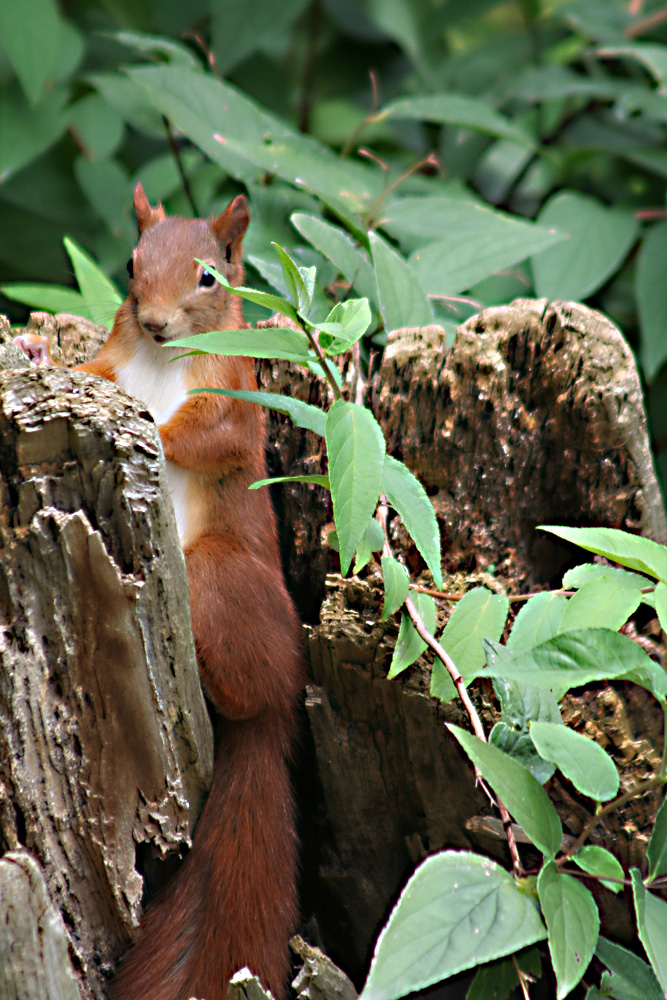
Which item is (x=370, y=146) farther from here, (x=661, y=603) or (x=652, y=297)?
(x=661, y=603)

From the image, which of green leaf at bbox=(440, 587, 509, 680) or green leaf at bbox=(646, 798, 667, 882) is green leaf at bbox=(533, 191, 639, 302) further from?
green leaf at bbox=(646, 798, 667, 882)

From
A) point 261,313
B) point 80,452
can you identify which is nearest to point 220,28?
point 261,313

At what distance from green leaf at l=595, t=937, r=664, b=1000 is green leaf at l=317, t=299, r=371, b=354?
16.7 inches

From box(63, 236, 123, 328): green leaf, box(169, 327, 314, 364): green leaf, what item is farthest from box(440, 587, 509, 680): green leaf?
box(63, 236, 123, 328): green leaf

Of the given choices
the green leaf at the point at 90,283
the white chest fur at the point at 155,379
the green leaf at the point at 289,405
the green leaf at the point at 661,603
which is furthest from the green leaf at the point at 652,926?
the green leaf at the point at 90,283

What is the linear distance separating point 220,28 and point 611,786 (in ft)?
4.71

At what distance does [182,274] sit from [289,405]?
0.22m

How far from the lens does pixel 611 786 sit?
0.47 meters

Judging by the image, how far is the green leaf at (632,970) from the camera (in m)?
0.52

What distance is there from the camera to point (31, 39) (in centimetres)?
118

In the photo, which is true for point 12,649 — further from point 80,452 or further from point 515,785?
point 515,785

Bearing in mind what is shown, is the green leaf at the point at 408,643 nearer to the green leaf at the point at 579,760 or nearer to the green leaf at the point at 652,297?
the green leaf at the point at 579,760

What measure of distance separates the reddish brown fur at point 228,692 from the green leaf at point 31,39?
2.01 ft

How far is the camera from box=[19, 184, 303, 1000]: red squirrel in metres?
0.60
